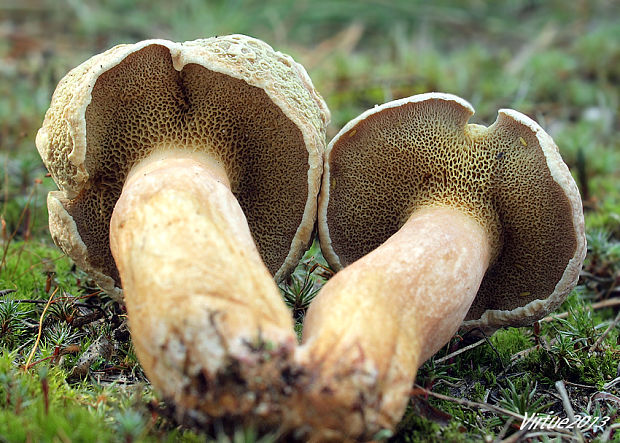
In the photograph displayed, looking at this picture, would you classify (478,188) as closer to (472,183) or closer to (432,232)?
(472,183)

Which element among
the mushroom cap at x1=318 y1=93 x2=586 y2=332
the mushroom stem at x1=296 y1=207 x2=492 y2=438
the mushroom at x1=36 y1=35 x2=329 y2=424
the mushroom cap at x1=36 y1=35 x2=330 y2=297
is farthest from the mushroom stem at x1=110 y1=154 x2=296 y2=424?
the mushroom cap at x1=318 y1=93 x2=586 y2=332

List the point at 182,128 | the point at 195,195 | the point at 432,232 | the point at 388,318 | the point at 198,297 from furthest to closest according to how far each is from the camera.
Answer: the point at 182,128 → the point at 432,232 → the point at 195,195 → the point at 388,318 → the point at 198,297

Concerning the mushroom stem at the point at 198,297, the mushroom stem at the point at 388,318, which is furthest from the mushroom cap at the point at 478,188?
the mushroom stem at the point at 198,297

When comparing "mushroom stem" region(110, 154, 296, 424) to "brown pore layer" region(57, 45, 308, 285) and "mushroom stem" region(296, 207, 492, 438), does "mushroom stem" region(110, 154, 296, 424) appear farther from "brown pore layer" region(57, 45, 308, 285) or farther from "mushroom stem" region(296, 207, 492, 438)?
"brown pore layer" region(57, 45, 308, 285)

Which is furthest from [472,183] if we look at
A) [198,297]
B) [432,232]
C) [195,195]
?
[198,297]

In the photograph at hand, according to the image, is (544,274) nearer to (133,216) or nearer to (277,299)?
(277,299)

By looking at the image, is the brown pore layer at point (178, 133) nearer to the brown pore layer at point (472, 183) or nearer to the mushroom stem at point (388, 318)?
the brown pore layer at point (472, 183)
